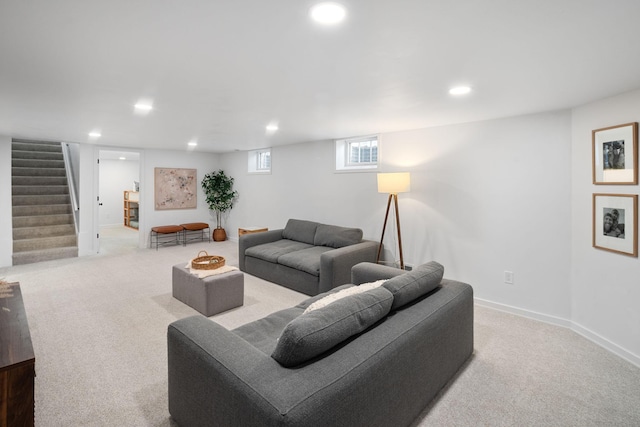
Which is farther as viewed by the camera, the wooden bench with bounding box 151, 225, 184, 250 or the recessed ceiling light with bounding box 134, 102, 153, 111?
the wooden bench with bounding box 151, 225, 184, 250

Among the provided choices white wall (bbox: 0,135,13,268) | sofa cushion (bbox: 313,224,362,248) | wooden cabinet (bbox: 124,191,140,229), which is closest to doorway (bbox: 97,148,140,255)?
wooden cabinet (bbox: 124,191,140,229)

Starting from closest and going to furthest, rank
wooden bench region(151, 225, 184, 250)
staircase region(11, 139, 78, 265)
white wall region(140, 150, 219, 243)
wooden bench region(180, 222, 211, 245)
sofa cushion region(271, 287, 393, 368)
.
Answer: sofa cushion region(271, 287, 393, 368) → staircase region(11, 139, 78, 265) → wooden bench region(151, 225, 184, 250) → white wall region(140, 150, 219, 243) → wooden bench region(180, 222, 211, 245)

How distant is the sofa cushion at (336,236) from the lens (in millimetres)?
4496

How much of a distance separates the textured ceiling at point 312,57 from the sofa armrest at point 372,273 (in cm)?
152

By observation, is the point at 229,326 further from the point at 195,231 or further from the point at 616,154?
the point at 195,231

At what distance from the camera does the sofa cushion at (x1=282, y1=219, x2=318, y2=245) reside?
5104 millimetres

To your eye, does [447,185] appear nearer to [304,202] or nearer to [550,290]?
[550,290]

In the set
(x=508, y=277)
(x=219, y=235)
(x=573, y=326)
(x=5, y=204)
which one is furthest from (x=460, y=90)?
(x=5, y=204)

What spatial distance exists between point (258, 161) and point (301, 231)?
276 centimetres

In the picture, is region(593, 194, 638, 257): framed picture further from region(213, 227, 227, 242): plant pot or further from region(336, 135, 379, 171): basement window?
region(213, 227, 227, 242): plant pot

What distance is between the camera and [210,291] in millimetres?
3320

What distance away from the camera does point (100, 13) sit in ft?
4.83

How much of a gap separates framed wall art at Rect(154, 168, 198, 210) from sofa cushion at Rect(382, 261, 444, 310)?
6.45m

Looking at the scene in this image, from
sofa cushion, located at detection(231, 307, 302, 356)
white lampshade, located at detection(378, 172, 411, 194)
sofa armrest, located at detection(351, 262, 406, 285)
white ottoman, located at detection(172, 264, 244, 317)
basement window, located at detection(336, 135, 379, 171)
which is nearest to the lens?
sofa cushion, located at detection(231, 307, 302, 356)
